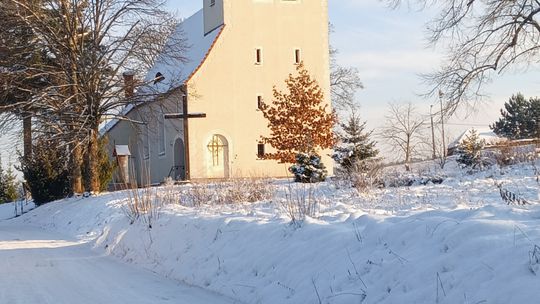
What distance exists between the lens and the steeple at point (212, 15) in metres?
40.1

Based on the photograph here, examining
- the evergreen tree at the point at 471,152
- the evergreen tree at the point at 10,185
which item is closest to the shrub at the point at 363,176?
the evergreen tree at the point at 471,152

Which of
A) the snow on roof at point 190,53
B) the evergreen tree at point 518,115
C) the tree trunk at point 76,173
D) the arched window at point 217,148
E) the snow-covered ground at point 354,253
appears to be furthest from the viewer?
the evergreen tree at point 518,115

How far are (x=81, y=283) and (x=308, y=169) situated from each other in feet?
50.5

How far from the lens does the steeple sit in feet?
132

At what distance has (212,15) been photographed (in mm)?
41406

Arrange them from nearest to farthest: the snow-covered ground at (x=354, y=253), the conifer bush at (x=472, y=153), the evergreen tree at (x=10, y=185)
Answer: the snow-covered ground at (x=354, y=253) → the conifer bush at (x=472, y=153) → the evergreen tree at (x=10, y=185)

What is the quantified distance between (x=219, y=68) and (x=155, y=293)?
108ft

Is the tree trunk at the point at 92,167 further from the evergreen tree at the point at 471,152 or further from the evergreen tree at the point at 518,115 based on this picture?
the evergreen tree at the point at 518,115

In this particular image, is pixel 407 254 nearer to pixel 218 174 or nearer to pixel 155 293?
pixel 155 293

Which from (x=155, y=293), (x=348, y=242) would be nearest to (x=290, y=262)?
(x=348, y=242)

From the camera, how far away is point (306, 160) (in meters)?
23.3

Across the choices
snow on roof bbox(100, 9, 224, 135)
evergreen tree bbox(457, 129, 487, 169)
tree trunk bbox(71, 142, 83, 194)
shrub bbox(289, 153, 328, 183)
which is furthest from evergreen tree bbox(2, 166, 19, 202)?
evergreen tree bbox(457, 129, 487, 169)

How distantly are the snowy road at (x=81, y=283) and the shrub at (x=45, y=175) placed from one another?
20467mm

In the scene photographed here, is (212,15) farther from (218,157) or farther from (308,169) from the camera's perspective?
(308,169)
